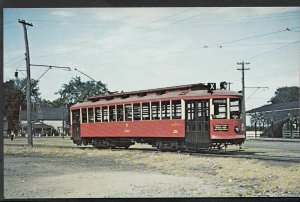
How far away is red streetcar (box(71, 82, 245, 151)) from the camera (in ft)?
28.6

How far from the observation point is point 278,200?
6.92 m

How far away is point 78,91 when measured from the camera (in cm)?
890

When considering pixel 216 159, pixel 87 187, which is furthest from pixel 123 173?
pixel 216 159

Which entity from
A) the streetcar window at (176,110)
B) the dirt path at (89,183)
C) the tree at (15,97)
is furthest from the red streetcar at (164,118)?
the dirt path at (89,183)

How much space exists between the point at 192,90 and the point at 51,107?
2.79m

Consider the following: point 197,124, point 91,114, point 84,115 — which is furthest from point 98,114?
point 197,124

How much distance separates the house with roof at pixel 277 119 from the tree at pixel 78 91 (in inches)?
117

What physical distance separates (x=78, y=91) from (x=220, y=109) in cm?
289

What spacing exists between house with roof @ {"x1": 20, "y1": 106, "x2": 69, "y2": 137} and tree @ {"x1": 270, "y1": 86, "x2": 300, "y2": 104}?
4233mm

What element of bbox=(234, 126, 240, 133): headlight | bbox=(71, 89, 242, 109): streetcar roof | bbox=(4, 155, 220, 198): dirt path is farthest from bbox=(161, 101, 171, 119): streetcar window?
bbox=(4, 155, 220, 198): dirt path

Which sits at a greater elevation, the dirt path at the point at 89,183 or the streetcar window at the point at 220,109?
Result: the streetcar window at the point at 220,109

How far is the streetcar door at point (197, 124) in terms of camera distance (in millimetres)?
8906

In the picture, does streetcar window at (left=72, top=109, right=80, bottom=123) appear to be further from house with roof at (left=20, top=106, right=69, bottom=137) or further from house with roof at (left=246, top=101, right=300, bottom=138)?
house with roof at (left=246, top=101, right=300, bottom=138)

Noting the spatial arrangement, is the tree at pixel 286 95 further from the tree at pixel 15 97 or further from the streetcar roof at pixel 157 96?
the tree at pixel 15 97
